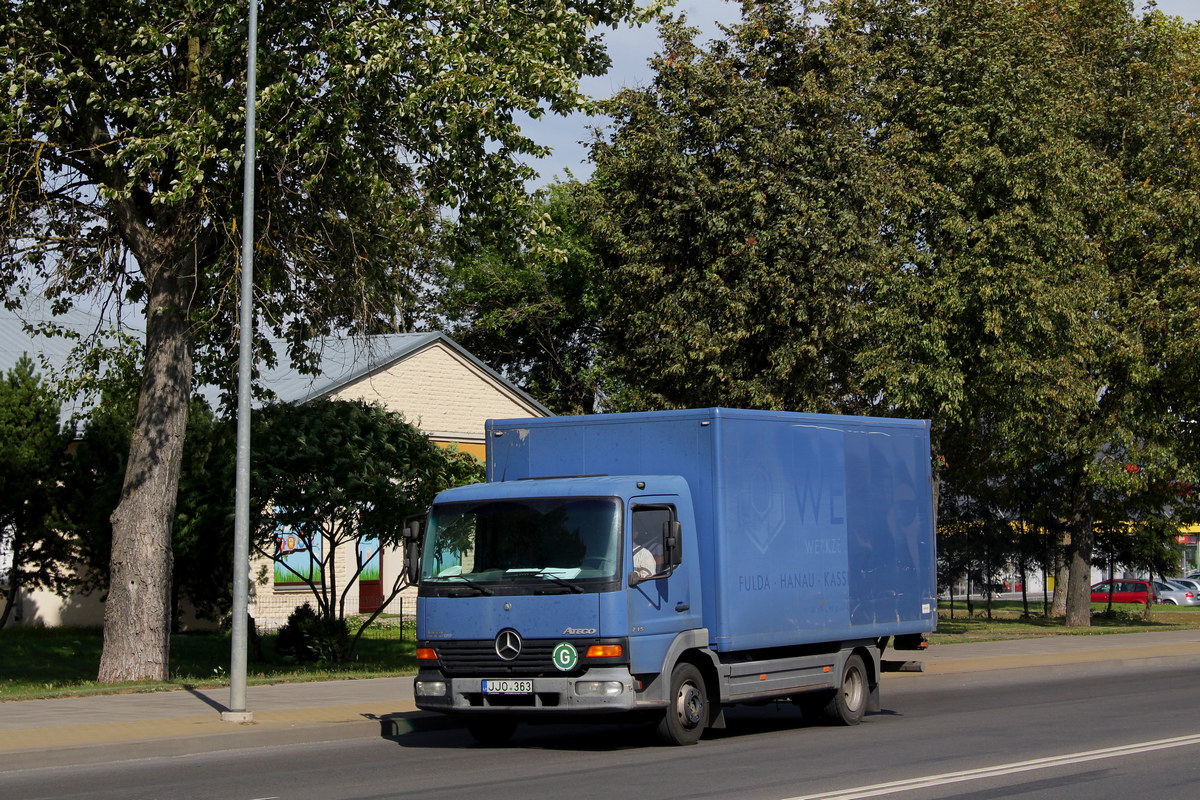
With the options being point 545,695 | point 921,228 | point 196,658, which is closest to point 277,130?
point 545,695

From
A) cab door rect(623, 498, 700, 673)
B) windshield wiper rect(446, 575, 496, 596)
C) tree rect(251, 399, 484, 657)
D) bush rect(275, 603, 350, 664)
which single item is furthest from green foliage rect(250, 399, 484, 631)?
cab door rect(623, 498, 700, 673)

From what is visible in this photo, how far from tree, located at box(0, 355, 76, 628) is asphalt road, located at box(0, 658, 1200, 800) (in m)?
13.9

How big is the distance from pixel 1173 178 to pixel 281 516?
84.1 feet

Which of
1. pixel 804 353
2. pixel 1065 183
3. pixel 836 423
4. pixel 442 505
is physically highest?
pixel 1065 183

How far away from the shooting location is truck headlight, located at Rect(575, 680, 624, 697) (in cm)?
1096

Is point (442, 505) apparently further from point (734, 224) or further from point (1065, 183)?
point (1065, 183)

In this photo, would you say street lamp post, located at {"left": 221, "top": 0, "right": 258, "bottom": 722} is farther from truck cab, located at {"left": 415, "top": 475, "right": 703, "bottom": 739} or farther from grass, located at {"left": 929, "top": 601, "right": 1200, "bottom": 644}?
grass, located at {"left": 929, "top": 601, "right": 1200, "bottom": 644}

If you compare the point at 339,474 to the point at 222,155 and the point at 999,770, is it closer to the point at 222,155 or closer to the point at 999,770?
the point at 222,155

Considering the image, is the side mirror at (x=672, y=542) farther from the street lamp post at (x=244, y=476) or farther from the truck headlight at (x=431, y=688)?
the street lamp post at (x=244, y=476)

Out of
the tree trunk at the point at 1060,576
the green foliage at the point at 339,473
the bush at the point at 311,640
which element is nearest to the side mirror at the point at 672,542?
the green foliage at the point at 339,473

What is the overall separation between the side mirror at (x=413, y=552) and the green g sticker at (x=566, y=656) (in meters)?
1.63

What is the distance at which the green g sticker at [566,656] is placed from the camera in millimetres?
11086

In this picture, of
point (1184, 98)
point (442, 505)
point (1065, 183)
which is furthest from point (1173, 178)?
point (442, 505)

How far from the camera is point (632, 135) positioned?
85.6ft
